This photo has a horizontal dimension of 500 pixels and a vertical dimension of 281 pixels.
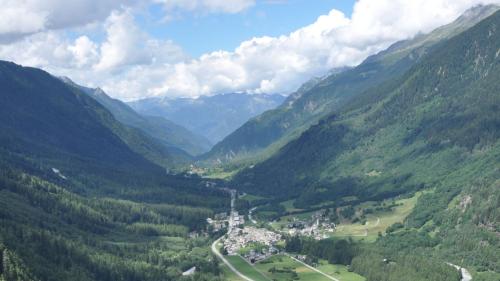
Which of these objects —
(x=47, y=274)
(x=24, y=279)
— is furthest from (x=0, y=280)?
(x=47, y=274)

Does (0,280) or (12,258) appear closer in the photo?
(0,280)

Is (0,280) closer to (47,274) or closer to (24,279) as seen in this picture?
(24,279)

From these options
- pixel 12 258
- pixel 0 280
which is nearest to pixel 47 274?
pixel 12 258

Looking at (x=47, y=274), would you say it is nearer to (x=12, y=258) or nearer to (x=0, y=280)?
(x=12, y=258)

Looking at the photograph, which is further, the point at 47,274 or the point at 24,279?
the point at 47,274

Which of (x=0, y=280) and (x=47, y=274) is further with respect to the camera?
(x=47, y=274)
